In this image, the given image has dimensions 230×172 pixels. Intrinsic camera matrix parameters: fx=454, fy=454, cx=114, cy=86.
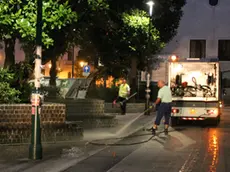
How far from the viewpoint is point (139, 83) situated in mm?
36344

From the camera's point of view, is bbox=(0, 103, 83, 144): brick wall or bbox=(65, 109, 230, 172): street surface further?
bbox=(0, 103, 83, 144): brick wall

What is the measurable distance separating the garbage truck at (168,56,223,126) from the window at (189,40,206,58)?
23624 millimetres

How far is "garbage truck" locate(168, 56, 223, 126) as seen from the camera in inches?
692

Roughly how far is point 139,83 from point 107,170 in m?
27.3

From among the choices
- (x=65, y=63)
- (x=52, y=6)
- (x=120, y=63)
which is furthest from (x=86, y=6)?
(x=65, y=63)

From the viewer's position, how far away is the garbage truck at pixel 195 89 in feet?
57.7

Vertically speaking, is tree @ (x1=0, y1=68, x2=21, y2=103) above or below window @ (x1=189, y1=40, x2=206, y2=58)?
below

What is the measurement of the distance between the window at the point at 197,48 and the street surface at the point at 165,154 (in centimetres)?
2701

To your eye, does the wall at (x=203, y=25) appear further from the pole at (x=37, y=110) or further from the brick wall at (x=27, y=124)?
the pole at (x=37, y=110)

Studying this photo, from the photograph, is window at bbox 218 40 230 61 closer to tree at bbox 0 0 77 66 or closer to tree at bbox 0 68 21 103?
tree at bbox 0 68 21 103

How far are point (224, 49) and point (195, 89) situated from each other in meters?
24.5

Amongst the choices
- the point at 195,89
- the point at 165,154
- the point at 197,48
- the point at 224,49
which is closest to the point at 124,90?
the point at 195,89

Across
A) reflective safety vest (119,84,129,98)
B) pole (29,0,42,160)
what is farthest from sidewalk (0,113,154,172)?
reflective safety vest (119,84,129,98)

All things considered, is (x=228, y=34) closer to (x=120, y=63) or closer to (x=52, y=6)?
(x=120, y=63)
